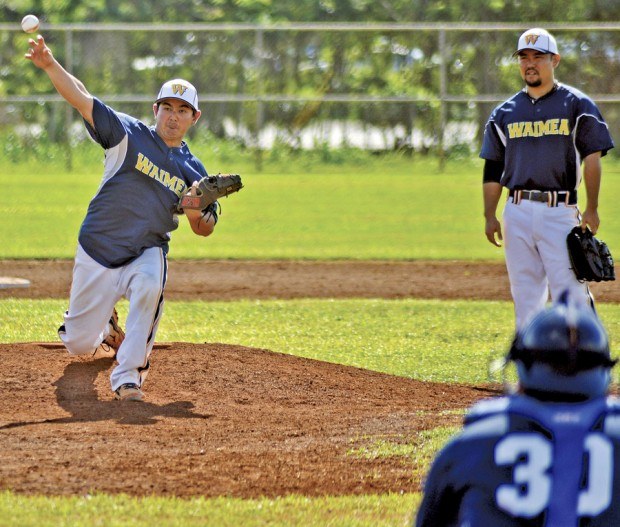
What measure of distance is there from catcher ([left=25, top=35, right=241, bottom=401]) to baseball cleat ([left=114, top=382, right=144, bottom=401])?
0.04 ft

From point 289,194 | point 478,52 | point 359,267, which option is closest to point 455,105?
point 478,52

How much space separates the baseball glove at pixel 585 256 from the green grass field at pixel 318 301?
111 centimetres

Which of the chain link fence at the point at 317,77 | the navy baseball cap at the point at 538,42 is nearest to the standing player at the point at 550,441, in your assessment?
the navy baseball cap at the point at 538,42

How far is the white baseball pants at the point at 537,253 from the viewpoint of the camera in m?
6.88

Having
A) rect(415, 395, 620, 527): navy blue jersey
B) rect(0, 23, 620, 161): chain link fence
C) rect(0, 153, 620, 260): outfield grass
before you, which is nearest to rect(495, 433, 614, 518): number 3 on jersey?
rect(415, 395, 620, 527): navy blue jersey

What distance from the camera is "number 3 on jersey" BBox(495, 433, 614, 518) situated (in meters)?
2.25

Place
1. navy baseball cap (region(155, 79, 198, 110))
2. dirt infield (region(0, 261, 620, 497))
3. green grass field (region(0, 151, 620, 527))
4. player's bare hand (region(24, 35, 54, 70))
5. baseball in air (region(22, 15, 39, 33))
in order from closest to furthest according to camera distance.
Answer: green grass field (region(0, 151, 620, 527)), dirt infield (region(0, 261, 620, 497)), player's bare hand (region(24, 35, 54, 70)), navy baseball cap (region(155, 79, 198, 110)), baseball in air (region(22, 15, 39, 33))

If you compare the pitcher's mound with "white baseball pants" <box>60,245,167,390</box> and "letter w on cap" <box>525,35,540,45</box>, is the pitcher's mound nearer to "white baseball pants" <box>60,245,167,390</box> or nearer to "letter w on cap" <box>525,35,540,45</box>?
"white baseball pants" <box>60,245,167,390</box>

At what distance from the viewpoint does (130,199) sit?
6727mm

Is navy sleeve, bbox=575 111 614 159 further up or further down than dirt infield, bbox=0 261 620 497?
further up

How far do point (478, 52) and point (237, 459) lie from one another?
18.8m

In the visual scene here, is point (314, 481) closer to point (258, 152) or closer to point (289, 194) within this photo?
point (289, 194)

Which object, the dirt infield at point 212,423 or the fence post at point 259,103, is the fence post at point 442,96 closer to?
the fence post at point 259,103

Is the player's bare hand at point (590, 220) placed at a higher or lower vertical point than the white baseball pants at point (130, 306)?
higher
